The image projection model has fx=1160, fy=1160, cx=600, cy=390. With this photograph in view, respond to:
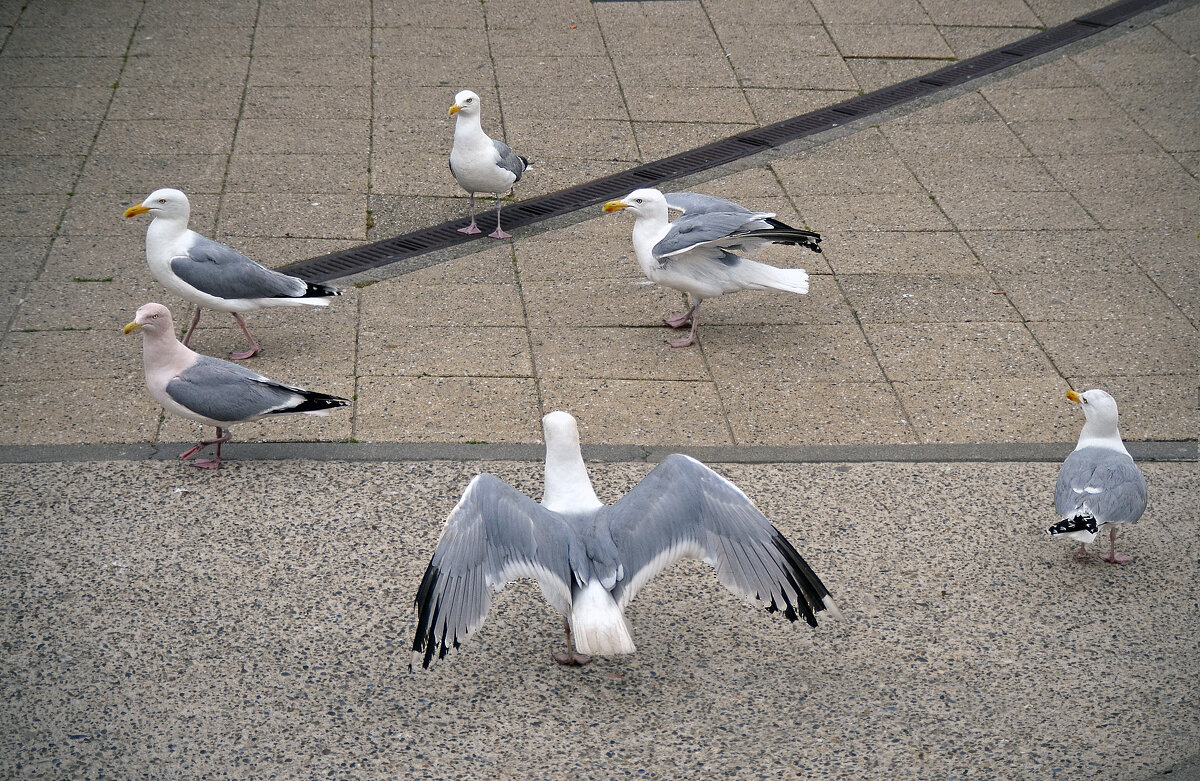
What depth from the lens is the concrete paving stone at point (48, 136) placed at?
7848 millimetres

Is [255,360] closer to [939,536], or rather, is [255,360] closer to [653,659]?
[653,659]

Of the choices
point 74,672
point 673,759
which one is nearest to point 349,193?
point 74,672

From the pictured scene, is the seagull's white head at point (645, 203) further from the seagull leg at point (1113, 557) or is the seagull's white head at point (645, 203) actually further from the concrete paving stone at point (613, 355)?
the seagull leg at point (1113, 557)

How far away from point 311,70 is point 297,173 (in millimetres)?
1595

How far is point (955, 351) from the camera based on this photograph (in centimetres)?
634

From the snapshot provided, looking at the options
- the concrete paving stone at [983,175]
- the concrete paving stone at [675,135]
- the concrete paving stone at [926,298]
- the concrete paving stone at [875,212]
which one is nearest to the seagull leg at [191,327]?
the concrete paving stone at [675,135]

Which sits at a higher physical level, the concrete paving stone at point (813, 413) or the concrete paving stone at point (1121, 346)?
the concrete paving stone at point (1121, 346)

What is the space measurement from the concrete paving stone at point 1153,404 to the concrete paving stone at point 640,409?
6.35 feet

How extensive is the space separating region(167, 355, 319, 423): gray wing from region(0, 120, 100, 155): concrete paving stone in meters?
3.46

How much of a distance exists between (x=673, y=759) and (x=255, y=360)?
334 centimetres

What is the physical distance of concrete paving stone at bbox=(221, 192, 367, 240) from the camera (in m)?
7.27

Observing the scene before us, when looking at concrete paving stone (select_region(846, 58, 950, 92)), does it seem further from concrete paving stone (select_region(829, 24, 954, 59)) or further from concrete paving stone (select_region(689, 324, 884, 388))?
concrete paving stone (select_region(689, 324, 884, 388))

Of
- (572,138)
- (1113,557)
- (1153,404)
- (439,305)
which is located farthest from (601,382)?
(572,138)

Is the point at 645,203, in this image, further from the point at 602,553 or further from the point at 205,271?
the point at 602,553
